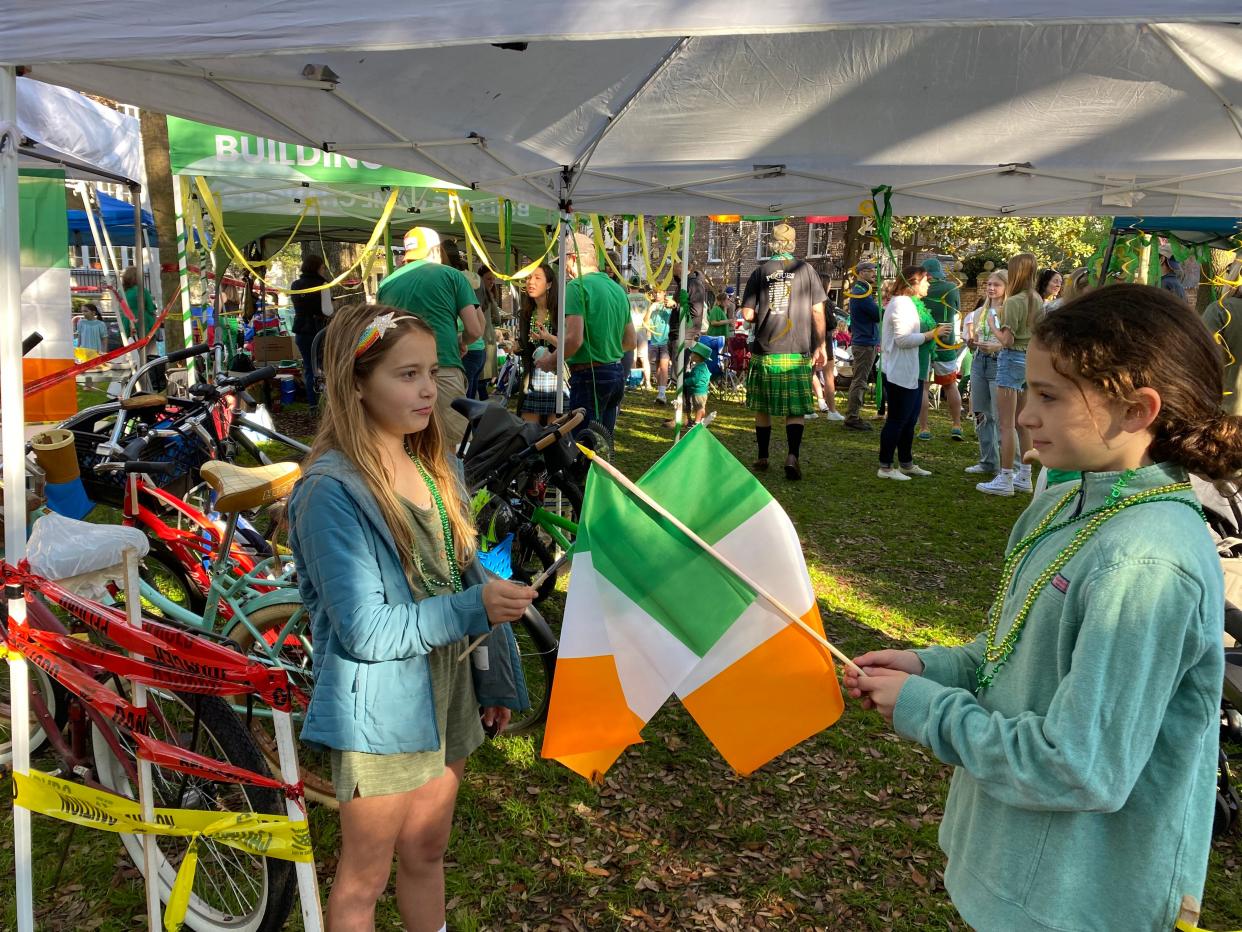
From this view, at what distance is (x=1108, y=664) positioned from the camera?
114 cm

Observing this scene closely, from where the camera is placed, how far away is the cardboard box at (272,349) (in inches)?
496

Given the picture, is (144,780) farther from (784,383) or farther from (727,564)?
(784,383)

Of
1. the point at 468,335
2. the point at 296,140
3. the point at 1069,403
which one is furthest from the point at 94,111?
the point at 1069,403

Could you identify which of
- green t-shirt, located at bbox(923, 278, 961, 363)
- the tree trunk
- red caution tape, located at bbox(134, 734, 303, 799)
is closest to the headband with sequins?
red caution tape, located at bbox(134, 734, 303, 799)

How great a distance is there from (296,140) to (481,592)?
2936 mm

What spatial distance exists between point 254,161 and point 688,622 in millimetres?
8190

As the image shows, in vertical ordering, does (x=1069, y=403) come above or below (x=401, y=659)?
above

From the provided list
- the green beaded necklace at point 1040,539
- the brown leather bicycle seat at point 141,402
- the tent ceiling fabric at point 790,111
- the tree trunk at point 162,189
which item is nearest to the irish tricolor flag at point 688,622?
the green beaded necklace at point 1040,539

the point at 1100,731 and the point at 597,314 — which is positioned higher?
the point at 597,314

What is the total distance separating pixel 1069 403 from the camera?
1.28m

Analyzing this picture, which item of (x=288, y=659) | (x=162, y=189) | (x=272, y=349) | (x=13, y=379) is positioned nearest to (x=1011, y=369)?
(x=288, y=659)

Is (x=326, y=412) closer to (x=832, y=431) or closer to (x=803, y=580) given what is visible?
(x=803, y=580)

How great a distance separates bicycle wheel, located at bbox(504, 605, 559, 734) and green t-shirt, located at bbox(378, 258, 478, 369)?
2.68 m

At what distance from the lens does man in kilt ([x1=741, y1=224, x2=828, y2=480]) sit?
25.3 ft
